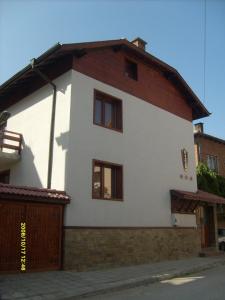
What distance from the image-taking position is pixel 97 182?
43.7ft

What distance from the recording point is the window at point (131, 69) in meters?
16.4

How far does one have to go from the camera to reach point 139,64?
16.8 meters

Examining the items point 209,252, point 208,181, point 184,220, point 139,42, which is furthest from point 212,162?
point 139,42

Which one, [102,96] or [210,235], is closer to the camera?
[102,96]

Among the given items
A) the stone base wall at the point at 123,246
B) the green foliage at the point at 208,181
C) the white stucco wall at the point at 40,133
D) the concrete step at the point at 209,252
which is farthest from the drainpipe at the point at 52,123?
the green foliage at the point at 208,181

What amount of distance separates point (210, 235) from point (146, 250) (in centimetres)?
755

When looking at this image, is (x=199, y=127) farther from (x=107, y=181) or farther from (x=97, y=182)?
(x=97, y=182)

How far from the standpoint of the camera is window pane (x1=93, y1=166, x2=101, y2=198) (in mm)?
13062

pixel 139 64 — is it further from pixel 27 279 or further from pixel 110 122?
pixel 27 279

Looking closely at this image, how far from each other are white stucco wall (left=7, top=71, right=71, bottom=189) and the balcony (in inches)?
10.2

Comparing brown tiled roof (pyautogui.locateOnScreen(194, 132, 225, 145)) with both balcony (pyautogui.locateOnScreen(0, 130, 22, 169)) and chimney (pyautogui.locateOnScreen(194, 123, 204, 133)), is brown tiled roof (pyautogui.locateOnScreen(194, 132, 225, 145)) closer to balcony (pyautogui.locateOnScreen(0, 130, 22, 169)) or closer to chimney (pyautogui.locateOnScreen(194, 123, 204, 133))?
chimney (pyautogui.locateOnScreen(194, 123, 204, 133))

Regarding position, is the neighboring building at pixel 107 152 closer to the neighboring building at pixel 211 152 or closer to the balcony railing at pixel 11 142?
the balcony railing at pixel 11 142

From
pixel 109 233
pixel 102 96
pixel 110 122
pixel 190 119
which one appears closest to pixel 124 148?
pixel 110 122

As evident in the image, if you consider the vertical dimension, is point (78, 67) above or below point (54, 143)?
above
